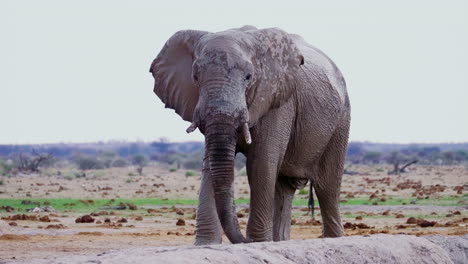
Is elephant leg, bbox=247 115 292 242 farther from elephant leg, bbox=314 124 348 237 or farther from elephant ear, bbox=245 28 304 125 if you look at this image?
elephant leg, bbox=314 124 348 237

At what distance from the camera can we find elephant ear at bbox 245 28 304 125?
358 inches

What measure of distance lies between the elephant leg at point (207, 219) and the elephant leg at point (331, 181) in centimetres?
227

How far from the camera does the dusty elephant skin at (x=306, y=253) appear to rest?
19.0ft

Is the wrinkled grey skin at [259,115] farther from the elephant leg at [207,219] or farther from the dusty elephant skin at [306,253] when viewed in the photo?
the dusty elephant skin at [306,253]

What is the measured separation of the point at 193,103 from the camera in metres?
9.34

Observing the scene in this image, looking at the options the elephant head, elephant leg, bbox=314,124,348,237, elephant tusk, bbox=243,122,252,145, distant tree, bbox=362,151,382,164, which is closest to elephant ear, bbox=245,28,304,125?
the elephant head

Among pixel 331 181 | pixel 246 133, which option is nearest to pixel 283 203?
pixel 331 181

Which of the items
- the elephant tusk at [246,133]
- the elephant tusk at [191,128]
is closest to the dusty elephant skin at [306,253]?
the elephant tusk at [246,133]

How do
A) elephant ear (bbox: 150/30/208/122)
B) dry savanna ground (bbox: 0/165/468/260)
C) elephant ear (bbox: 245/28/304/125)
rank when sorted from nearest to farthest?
elephant ear (bbox: 245/28/304/125) → elephant ear (bbox: 150/30/208/122) → dry savanna ground (bbox: 0/165/468/260)

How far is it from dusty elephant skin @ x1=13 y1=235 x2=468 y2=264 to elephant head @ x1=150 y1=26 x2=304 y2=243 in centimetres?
113

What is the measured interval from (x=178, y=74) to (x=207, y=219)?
1462 mm

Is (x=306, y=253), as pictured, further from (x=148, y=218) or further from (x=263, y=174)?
(x=148, y=218)

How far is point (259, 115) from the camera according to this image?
9.12 meters

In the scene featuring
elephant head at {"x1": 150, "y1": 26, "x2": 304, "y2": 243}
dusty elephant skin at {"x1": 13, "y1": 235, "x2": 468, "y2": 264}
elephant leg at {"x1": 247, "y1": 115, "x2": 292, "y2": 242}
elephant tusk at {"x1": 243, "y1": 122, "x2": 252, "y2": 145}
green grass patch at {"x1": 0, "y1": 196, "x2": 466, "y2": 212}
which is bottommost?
green grass patch at {"x1": 0, "y1": 196, "x2": 466, "y2": 212}
